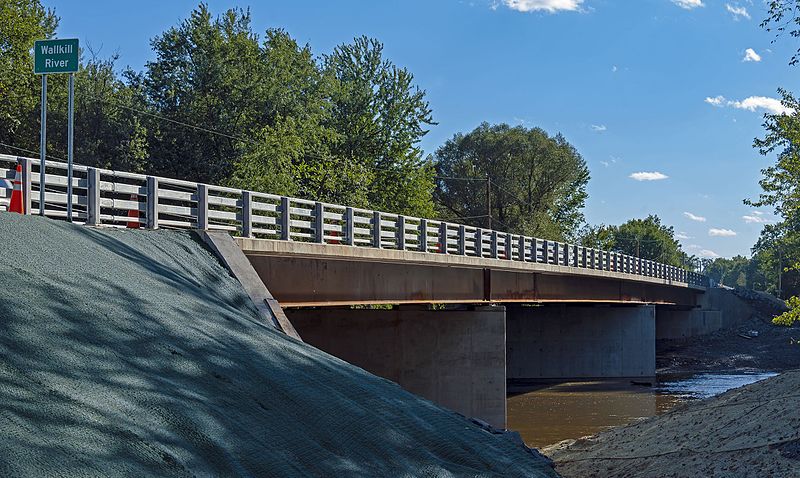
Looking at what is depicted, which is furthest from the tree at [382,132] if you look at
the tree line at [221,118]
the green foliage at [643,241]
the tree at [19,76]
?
the green foliage at [643,241]

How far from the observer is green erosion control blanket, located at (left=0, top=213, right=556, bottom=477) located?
7.62 meters

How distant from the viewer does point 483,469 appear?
10.9 m

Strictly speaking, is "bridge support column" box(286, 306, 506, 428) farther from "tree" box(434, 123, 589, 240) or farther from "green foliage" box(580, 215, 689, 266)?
"green foliage" box(580, 215, 689, 266)

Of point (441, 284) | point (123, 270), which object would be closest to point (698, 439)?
point (123, 270)

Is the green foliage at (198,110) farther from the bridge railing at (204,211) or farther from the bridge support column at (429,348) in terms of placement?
the bridge support column at (429,348)

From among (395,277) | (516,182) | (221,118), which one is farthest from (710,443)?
(516,182)

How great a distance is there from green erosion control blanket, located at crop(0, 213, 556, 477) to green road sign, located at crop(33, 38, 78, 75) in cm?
264

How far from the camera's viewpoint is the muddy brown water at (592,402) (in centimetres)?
3106

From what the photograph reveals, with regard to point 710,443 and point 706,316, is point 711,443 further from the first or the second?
point 706,316

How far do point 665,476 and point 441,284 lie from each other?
1541 centimetres

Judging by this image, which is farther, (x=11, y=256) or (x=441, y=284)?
(x=441, y=284)

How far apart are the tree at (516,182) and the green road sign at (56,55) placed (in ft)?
225

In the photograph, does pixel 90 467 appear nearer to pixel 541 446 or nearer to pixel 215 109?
pixel 541 446

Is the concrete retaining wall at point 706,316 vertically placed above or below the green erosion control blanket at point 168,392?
below
